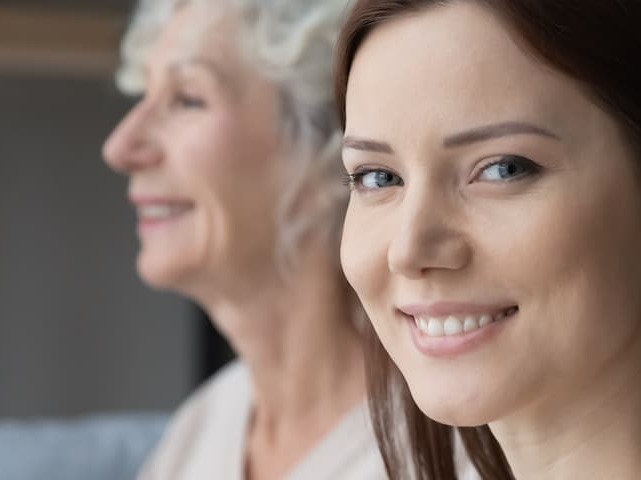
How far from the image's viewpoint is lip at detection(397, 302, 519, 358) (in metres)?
0.63

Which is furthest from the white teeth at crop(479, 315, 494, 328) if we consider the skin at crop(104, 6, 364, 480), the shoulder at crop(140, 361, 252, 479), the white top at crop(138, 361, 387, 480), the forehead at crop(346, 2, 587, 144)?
the shoulder at crop(140, 361, 252, 479)

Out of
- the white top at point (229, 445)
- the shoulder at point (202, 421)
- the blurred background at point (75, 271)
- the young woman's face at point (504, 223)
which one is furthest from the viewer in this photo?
the blurred background at point (75, 271)

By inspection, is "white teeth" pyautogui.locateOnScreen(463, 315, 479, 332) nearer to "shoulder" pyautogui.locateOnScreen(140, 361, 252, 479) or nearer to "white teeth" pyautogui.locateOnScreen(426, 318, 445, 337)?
"white teeth" pyautogui.locateOnScreen(426, 318, 445, 337)

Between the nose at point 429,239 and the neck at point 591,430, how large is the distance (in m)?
0.11

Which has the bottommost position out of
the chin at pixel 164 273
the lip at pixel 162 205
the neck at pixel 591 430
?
the neck at pixel 591 430

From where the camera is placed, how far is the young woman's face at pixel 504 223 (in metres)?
0.62

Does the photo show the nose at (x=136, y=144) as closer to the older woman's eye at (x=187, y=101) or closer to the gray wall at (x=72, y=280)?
the older woman's eye at (x=187, y=101)

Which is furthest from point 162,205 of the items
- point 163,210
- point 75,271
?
point 75,271

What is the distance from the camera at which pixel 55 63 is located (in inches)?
94.6

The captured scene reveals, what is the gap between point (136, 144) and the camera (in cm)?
127

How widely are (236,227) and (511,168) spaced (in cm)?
63

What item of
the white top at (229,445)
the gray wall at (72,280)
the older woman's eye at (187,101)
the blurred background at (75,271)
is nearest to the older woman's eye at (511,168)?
the white top at (229,445)

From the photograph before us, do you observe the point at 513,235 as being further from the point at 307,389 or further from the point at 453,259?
the point at 307,389

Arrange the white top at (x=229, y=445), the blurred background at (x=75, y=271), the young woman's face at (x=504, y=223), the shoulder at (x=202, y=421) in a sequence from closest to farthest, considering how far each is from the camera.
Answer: the young woman's face at (x=504, y=223) → the white top at (x=229, y=445) → the shoulder at (x=202, y=421) → the blurred background at (x=75, y=271)
